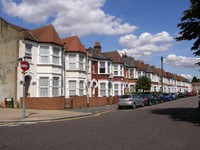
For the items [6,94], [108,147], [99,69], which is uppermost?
[99,69]

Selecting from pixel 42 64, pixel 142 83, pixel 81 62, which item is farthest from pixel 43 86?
pixel 142 83

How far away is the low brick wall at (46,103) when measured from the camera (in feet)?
79.9

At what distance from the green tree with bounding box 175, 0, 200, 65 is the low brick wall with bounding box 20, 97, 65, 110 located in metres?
12.7

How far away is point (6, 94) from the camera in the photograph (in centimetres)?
2700

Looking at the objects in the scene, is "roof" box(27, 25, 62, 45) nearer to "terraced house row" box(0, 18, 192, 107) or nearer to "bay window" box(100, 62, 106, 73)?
"terraced house row" box(0, 18, 192, 107)

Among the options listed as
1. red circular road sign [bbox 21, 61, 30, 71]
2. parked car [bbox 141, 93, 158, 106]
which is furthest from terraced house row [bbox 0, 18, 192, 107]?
parked car [bbox 141, 93, 158, 106]

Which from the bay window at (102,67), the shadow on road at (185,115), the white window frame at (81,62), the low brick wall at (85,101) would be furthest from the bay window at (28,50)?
the bay window at (102,67)

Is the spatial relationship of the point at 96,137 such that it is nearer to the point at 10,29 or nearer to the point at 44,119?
the point at 44,119

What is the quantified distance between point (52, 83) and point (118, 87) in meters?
17.2

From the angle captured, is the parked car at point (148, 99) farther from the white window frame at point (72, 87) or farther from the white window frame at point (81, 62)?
the white window frame at point (72, 87)

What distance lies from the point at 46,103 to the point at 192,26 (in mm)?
15122

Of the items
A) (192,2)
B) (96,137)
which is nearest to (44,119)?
(96,137)

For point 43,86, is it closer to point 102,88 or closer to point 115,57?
point 102,88

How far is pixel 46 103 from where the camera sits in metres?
24.6
